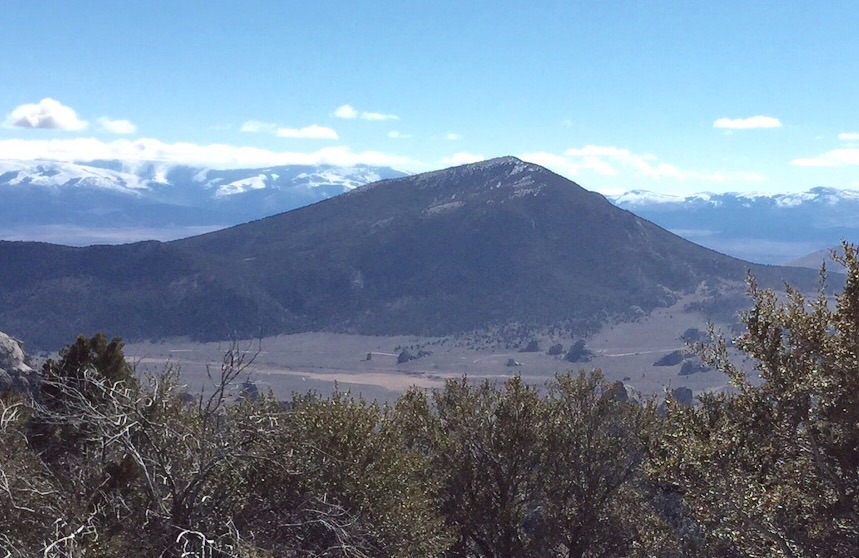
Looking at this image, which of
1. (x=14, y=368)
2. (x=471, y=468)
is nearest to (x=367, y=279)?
(x=14, y=368)

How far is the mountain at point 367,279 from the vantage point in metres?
158

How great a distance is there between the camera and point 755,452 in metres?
9.54

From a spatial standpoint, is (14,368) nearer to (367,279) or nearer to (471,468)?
(471,468)

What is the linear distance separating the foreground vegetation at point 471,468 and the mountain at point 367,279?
140290 mm

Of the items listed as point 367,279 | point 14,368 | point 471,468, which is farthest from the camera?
point 367,279

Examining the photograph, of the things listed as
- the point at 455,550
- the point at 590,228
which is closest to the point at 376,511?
the point at 455,550

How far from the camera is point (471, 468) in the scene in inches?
712

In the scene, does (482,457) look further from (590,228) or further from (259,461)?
(590,228)

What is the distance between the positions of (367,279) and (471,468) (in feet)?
547

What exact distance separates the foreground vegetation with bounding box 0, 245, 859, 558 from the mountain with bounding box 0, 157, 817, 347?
140290mm

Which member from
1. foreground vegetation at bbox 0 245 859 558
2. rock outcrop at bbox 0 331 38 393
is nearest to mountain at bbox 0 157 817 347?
rock outcrop at bbox 0 331 38 393

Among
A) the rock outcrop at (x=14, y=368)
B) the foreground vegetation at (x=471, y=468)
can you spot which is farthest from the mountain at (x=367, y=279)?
the foreground vegetation at (x=471, y=468)

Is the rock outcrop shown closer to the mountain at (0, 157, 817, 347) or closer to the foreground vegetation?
the foreground vegetation

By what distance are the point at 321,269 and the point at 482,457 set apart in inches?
6480
